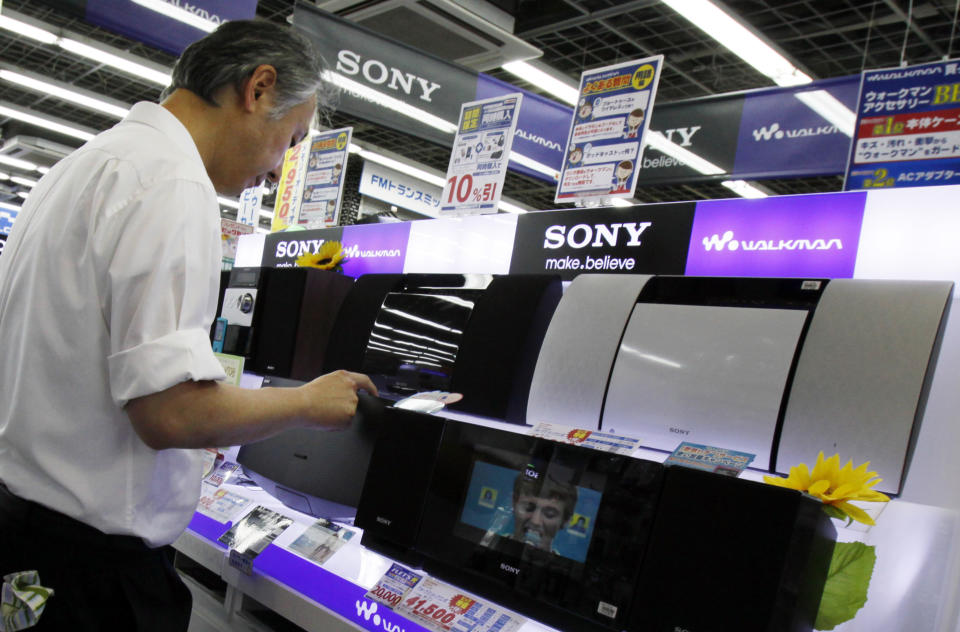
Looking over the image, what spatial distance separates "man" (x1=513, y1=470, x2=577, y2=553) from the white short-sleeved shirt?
0.51 metres

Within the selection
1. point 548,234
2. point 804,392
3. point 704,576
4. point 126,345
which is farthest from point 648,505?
point 548,234

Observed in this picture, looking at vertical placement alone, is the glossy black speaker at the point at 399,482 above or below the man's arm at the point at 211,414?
below

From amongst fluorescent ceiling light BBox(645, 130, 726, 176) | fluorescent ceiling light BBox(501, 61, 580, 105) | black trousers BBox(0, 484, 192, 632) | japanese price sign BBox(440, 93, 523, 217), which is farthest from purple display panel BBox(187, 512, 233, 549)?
fluorescent ceiling light BBox(501, 61, 580, 105)

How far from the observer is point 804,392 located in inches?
47.9

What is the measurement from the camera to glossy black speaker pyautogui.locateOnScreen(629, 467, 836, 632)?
0.96m

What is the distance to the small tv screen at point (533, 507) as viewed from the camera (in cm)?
115

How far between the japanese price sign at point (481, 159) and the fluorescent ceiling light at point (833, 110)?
2.91 meters

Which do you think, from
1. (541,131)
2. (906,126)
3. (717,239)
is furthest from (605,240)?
(541,131)

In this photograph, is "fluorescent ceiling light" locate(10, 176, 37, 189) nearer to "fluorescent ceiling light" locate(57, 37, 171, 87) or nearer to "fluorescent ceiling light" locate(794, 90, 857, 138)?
"fluorescent ceiling light" locate(57, 37, 171, 87)

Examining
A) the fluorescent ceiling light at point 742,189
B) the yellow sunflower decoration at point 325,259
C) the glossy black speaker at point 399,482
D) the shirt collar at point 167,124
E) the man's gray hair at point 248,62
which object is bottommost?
the glossy black speaker at point 399,482

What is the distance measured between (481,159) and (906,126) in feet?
6.93

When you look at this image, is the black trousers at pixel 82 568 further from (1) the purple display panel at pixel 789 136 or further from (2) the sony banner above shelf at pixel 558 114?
(1) the purple display panel at pixel 789 136

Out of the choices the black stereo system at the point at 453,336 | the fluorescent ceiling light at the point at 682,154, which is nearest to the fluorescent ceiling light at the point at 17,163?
the fluorescent ceiling light at the point at 682,154

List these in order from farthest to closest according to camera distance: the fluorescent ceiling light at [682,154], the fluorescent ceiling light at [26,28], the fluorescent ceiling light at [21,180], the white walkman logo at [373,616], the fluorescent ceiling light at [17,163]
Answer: the fluorescent ceiling light at [21,180] → the fluorescent ceiling light at [17,163] → the fluorescent ceiling light at [26,28] → the fluorescent ceiling light at [682,154] → the white walkman logo at [373,616]
